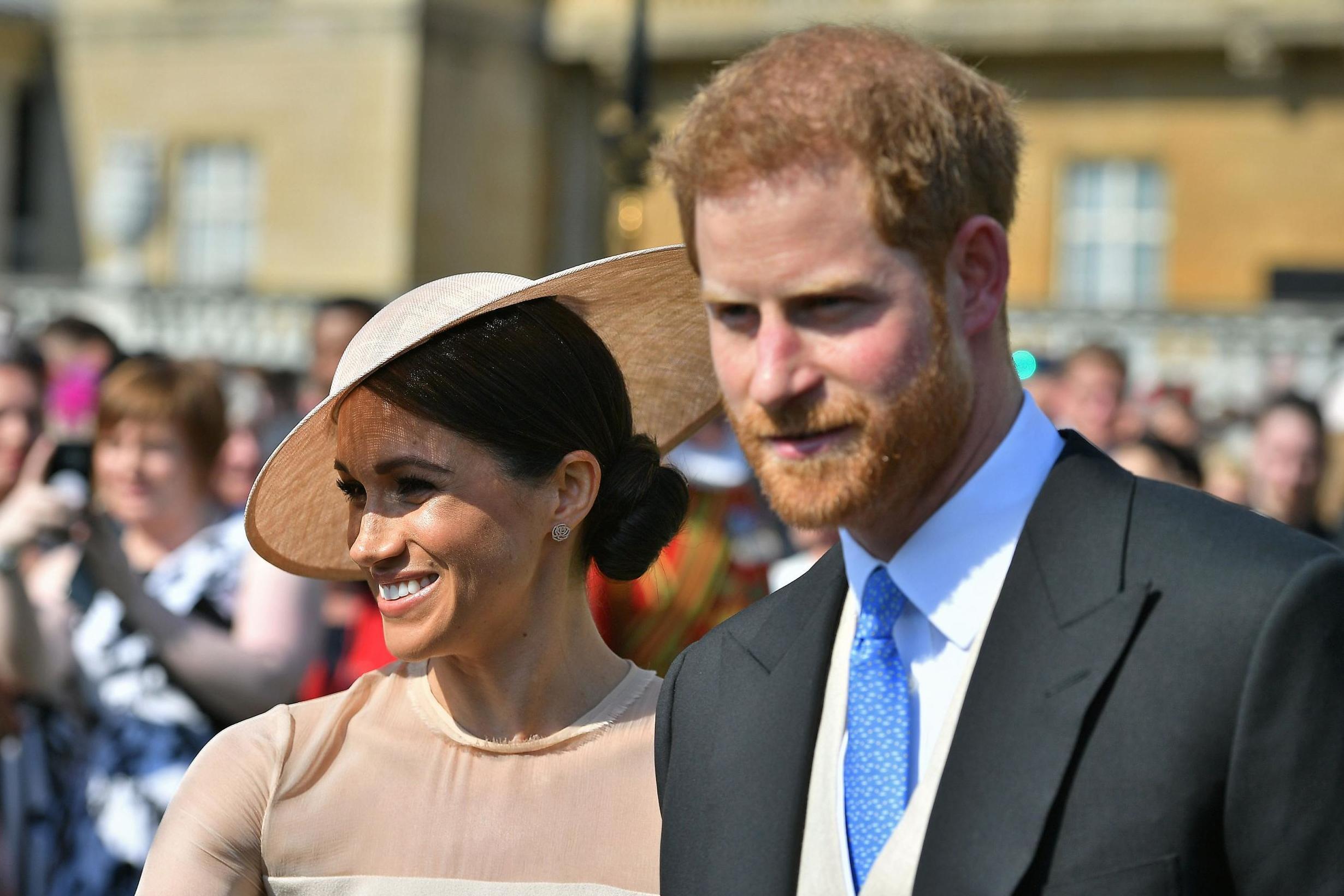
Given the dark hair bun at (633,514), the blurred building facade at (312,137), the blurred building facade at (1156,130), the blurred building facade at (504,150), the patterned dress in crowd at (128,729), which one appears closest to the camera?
the dark hair bun at (633,514)

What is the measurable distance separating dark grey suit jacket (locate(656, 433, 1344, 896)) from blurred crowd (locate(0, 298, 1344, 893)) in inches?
76.7

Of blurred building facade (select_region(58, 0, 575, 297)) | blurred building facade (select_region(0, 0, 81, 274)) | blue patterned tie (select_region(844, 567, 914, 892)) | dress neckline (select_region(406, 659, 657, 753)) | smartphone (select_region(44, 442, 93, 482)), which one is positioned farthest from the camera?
blurred building facade (select_region(0, 0, 81, 274))

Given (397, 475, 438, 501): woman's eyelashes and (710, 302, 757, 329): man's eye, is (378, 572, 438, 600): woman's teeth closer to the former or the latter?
(397, 475, 438, 501): woman's eyelashes

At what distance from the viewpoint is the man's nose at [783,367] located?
6.32ft

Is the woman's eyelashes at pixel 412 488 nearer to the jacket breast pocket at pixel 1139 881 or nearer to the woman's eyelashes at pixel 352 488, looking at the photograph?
the woman's eyelashes at pixel 352 488

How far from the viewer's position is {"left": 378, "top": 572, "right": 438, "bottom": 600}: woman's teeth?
8.48ft

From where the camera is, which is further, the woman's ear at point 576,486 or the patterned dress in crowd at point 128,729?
the patterned dress in crowd at point 128,729

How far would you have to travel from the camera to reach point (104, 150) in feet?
79.8

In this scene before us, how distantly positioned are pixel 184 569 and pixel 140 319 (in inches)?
632

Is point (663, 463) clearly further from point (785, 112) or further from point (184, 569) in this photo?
point (184, 569)

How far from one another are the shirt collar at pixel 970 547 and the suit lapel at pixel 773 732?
7.6 inches

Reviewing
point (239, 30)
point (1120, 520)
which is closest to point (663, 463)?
point (1120, 520)

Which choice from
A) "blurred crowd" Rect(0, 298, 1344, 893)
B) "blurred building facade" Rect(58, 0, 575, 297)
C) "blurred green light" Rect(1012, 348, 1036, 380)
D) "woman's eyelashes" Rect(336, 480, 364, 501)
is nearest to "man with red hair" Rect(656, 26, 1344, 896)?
"blurred green light" Rect(1012, 348, 1036, 380)

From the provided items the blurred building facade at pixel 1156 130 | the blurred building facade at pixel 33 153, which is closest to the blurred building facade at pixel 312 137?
the blurred building facade at pixel 33 153
